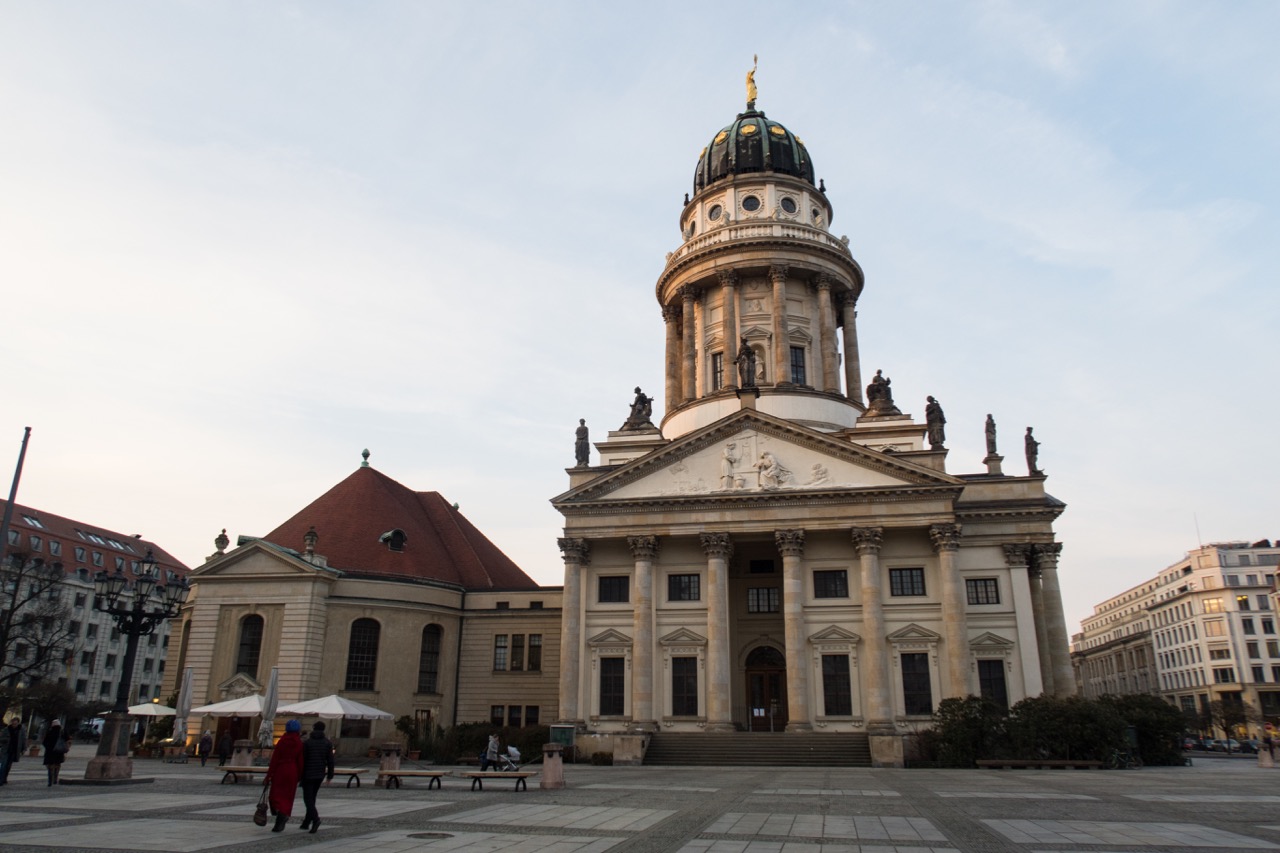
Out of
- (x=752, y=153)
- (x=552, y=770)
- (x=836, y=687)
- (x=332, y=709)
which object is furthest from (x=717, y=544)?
(x=752, y=153)

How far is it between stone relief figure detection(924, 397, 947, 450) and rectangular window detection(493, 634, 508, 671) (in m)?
25.0

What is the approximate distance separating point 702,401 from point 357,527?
828 inches

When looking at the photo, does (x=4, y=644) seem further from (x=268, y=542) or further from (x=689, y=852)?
(x=689, y=852)

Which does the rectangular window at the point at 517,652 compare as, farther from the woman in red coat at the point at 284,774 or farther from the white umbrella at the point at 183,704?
the woman in red coat at the point at 284,774

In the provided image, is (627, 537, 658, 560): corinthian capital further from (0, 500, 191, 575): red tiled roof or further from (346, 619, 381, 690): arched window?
(0, 500, 191, 575): red tiled roof

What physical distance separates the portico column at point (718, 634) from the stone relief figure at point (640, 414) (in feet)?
44.8

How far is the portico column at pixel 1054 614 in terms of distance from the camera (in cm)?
4431

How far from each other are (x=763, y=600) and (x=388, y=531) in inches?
815

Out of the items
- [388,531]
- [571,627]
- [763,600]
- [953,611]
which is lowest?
[571,627]

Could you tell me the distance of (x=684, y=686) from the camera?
42656 mm

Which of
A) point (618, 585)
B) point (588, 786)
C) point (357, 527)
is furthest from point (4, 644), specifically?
point (588, 786)

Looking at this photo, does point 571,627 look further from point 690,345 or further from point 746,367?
point 690,345

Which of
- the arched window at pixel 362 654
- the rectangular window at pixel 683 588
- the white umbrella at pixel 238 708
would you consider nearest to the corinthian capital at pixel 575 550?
the rectangular window at pixel 683 588

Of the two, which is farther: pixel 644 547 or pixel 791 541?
pixel 644 547
